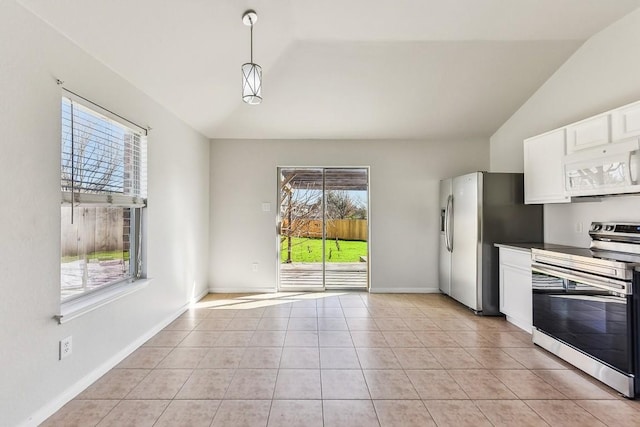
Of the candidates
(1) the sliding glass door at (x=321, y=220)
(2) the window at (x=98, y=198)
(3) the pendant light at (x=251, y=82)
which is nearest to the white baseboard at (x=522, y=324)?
(1) the sliding glass door at (x=321, y=220)

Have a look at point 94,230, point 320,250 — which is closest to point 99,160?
point 94,230

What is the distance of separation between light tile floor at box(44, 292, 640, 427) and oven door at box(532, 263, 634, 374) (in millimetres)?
245

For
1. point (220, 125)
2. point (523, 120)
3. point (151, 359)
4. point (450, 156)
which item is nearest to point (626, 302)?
point (523, 120)

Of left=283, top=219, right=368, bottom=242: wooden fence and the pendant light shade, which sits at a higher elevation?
the pendant light shade

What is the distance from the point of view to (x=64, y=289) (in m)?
2.26

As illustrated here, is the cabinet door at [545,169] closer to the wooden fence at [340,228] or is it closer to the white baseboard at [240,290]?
the wooden fence at [340,228]

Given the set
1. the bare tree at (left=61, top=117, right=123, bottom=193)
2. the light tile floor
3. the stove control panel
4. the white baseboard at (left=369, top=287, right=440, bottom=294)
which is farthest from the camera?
the white baseboard at (left=369, top=287, right=440, bottom=294)

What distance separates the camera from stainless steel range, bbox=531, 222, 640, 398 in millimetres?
2207

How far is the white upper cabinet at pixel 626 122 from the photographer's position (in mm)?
2414

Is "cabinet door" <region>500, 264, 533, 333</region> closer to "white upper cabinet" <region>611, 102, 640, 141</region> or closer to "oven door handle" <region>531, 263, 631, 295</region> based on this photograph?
"oven door handle" <region>531, 263, 631, 295</region>

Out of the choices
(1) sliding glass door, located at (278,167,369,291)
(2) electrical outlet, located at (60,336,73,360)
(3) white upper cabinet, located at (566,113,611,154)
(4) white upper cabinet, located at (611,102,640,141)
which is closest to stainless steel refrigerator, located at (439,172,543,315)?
(3) white upper cabinet, located at (566,113,611,154)

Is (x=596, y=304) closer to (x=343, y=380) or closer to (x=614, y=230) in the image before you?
(x=614, y=230)

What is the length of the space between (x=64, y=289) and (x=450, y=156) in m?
4.92

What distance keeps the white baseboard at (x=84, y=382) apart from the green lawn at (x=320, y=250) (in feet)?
7.20
